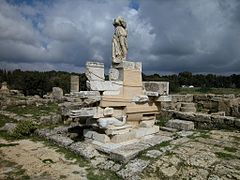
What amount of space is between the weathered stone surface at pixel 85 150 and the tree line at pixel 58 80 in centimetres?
2529

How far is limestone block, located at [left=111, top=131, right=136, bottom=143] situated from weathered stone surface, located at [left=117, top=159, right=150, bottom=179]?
1.36 m

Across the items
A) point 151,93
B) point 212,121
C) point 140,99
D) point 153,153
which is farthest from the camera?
point 212,121

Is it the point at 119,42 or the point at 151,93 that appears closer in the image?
the point at 119,42

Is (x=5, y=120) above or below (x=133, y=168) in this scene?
above

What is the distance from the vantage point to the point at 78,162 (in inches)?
250

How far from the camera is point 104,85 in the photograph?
7559mm

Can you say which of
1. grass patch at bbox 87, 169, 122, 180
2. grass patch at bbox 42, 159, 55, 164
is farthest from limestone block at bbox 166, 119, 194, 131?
grass patch at bbox 42, 159, 55, 164

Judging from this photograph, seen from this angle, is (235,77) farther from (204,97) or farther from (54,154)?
(54,154)

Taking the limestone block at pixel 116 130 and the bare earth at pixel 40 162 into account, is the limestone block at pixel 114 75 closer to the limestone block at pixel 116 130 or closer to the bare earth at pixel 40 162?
the limestone block at pixel 116 130

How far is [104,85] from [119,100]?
0.79 meters

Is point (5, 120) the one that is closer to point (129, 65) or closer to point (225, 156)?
point (129, 65)

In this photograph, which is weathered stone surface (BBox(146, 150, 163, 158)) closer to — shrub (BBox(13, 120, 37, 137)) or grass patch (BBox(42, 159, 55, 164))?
grass patch (BBox(42, 159, 55, 164))

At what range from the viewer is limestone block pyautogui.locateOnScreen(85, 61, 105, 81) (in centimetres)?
772

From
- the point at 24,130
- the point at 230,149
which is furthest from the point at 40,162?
the point at 230,149
